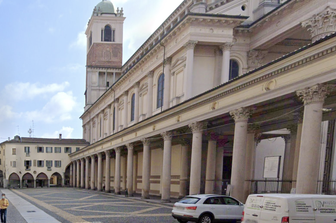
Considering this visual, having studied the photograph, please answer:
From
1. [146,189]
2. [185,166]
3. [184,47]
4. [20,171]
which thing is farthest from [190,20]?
[20,171]

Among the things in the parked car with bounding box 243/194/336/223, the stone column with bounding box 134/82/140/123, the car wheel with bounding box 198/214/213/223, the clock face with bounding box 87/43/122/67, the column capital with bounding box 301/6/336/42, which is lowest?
the parked car with bounding box 243/194/336/223

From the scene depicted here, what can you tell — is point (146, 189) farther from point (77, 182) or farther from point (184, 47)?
point (77, 182)

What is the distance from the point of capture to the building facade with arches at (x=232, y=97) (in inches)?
533

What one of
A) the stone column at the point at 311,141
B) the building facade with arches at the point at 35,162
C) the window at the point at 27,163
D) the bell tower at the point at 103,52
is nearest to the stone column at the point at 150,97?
the stone column at the point at 311,141

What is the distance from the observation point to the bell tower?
73.2 meters

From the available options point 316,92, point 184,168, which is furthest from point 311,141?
point 184,168

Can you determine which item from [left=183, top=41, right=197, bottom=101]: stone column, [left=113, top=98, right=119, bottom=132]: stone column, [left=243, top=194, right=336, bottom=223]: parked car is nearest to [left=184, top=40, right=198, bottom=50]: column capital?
[left=183, top=41, right=197, bottom=101]: stone column

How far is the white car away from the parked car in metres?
4.28

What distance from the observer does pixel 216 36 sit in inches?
1126

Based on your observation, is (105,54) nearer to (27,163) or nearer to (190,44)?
(27,163)

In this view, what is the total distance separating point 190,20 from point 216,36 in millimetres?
2437

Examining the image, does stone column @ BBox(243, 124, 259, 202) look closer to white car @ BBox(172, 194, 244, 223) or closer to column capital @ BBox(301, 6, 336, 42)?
white car @ BBox(172, 194, 244, 223)

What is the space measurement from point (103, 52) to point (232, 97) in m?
58.5

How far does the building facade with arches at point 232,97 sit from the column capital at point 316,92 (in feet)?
0.11
